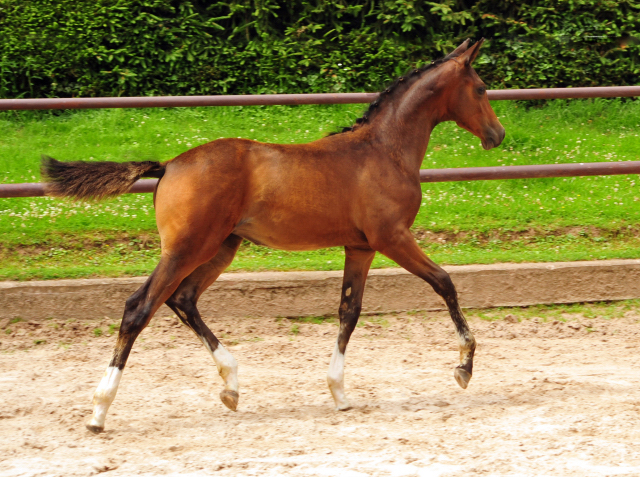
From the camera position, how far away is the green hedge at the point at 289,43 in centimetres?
816

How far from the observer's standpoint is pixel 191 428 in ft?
11.9

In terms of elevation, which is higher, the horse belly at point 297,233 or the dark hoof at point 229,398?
the horse belly at point 297,233

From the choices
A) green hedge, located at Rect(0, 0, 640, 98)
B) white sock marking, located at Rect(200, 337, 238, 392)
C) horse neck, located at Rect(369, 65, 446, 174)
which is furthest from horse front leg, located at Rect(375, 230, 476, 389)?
green hedge, located at Rect(0, 0, 640, 98)

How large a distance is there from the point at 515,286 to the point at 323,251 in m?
1.67

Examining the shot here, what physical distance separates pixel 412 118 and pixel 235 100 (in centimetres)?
204

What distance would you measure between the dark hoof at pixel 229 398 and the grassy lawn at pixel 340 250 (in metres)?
1.88

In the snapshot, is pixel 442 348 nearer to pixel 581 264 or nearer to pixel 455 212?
pixel 581 264

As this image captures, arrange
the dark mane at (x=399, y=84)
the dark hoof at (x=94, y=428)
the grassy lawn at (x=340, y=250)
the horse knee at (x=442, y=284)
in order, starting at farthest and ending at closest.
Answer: the grassy lawn at (x=340, y=250)
the dark mane at (x=399, y=84)
the horse knee at (x=442, y=284)
the dark hoof at (x=94, y=428)

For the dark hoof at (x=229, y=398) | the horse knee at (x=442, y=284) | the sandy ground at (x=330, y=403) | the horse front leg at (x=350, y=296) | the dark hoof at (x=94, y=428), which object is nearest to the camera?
the sandy ground at (x=330, y=403)

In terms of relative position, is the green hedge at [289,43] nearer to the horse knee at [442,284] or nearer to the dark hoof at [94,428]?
the horse knee at [442,284]

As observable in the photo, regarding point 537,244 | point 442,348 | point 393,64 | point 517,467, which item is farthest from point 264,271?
point 393,64

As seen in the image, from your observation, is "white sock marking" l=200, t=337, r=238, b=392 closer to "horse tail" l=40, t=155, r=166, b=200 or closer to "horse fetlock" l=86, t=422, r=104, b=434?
"horse fetlock" l=86, t=422, r=104, b=434

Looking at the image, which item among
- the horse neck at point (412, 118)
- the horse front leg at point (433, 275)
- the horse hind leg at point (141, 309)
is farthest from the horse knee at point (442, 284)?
the horse hind leg at point (141, 309)

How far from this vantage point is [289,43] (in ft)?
28.4
